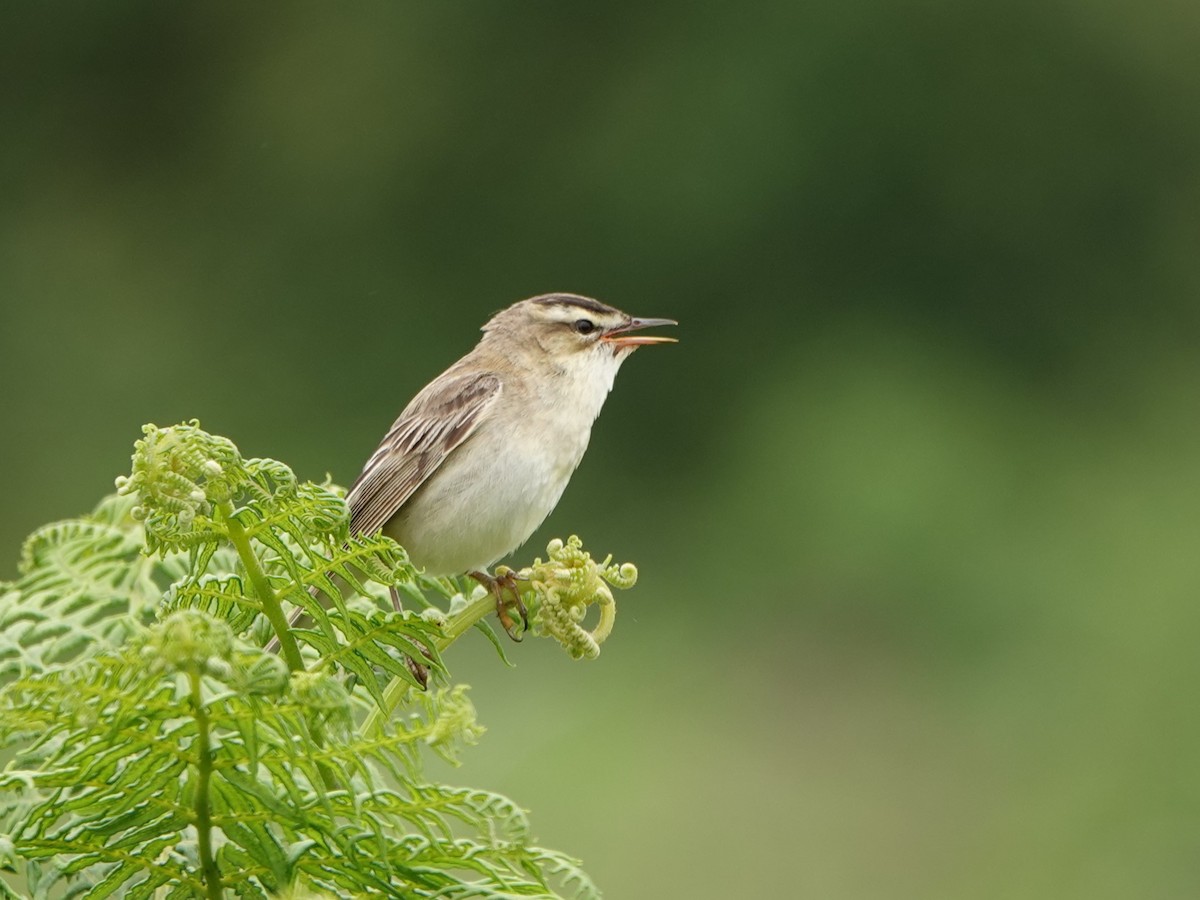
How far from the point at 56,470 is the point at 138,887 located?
31.5 ft

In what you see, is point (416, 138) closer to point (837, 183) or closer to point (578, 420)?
point (837, 183)

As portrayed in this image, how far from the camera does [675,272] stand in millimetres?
11891

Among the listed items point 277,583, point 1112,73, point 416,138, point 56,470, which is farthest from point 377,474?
point 1112,73

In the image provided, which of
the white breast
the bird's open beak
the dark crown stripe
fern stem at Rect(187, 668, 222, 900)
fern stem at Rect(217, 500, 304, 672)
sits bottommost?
fern stem at Rect(187, 668, 222, 900)

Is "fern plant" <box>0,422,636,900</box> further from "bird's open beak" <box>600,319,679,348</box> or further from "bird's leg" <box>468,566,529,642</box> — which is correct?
"bird's open beak" <box>600,319,679,348</box>

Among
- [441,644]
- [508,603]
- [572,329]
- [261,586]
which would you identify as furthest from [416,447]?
[261,586]

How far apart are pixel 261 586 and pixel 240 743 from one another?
11cm

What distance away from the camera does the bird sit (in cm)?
297

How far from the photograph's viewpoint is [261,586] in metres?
1.04

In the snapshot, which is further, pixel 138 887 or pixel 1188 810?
pixel 1188 810

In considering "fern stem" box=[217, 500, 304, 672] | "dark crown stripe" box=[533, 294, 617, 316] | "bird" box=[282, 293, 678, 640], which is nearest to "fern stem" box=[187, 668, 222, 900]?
"fern stem" box=[217, 500, 304, 672]

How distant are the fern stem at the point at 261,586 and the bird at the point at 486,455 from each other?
1.68 m

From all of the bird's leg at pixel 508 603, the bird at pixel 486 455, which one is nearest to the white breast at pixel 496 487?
the bird at pixel 486 455

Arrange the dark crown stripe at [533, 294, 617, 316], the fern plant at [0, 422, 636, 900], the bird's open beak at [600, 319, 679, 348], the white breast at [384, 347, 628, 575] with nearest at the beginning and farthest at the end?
the fern plant at [0, 422, 636, 900], the white breast at [384, 347, 628, 575], the bird's open beak at [600, 319, 679, 348], the dark crown stripe at [533, 294, 617, 316]
